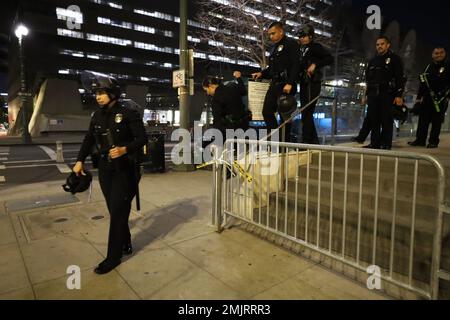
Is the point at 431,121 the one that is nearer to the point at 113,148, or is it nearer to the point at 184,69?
the point at 184,69

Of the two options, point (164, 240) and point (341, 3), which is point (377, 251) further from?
point (341, 3)

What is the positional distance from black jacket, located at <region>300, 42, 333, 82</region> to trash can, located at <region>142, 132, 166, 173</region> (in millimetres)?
4739

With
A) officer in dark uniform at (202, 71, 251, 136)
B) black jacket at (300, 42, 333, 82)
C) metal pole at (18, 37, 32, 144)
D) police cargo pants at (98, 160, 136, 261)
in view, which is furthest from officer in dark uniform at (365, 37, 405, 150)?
metal pole at (18, 37, 32, 144)

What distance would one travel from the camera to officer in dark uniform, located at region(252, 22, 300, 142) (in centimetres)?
492

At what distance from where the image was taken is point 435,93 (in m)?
6.29

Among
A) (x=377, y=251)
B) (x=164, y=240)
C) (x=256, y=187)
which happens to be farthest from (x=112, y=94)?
(x=377, y=251)

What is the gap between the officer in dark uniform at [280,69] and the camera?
4922 millimetres

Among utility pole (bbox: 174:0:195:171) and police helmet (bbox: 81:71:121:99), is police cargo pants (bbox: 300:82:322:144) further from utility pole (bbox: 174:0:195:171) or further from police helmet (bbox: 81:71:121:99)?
utility pole (bbox: 174:0:195:171)

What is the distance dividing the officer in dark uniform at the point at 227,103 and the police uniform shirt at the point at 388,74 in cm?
245

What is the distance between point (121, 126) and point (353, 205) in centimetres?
281

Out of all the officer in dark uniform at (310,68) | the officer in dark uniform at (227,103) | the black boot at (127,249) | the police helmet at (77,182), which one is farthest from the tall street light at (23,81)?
the black boot at (127,249)

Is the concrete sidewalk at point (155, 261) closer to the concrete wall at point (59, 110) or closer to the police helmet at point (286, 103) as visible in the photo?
the police helmet at point (286, 103)

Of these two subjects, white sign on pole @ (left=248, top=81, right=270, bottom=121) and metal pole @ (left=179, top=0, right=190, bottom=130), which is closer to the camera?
white sign on pole @ (left=248, top=81, right=270, bottom=121)

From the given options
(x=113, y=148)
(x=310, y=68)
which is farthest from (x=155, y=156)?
(x=113, y=148)
